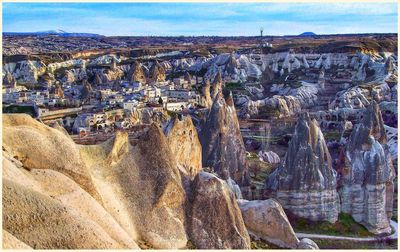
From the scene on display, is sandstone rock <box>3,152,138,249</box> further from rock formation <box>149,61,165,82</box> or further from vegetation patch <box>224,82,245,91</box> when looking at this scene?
rock formation <box>149,61,165,82</box>

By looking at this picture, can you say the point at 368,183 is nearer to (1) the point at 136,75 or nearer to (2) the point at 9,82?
(2) the point at 9,82

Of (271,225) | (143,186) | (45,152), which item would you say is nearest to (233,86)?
(271,225)

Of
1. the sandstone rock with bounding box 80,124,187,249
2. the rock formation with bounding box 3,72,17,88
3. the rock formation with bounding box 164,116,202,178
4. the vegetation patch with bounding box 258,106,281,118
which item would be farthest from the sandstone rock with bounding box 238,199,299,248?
the rock formation with bounding box 3,72,17,88

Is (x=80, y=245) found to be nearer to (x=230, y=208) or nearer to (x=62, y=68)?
(x=230, y=208)

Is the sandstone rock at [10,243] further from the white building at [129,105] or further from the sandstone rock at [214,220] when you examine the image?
the white building at [129,105]

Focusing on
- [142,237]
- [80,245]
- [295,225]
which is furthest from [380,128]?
[80,245]

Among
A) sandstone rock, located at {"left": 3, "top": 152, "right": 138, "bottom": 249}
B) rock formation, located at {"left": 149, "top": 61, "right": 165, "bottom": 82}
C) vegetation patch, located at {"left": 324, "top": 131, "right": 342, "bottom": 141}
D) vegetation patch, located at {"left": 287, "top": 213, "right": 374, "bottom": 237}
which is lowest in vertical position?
rock formation, located at {"left": 149, "top": 61, "right": 165, "bottom": 82}

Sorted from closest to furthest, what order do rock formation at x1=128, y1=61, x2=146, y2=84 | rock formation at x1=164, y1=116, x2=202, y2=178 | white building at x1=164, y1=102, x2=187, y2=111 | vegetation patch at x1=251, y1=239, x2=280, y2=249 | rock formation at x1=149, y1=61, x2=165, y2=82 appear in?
vegetation patch at x1=251, y1=239, x2=280, y2=249 < rock formation at x1=164, y1=116, x2=202, y2=178 < white building at x1=164, y1=102, x2=187, y2=111 < rock formation at x1=128, y1=61, x2=146, y2=84 < rock formation at x1=149, y1=61, x2=165, y2=82

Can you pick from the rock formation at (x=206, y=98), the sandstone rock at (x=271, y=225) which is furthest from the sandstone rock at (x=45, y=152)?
the rock formation at (x=206, y=98)
